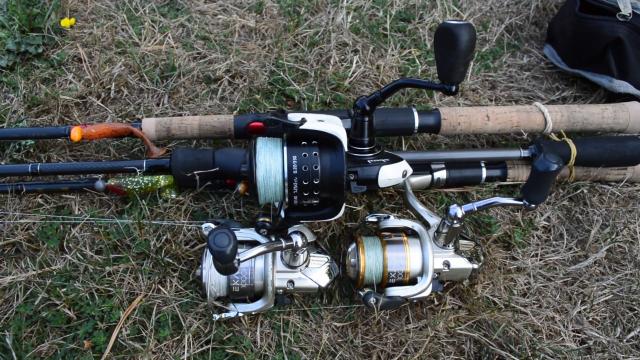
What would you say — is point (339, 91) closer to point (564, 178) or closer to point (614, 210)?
point (564, 178)

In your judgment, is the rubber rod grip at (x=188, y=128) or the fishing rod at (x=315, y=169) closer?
the fishing rod at (x=315, y=169)

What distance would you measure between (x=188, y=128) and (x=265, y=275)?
2.72 ft

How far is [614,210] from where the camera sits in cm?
278

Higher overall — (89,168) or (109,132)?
(109,132)

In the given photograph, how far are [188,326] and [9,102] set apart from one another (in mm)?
1620

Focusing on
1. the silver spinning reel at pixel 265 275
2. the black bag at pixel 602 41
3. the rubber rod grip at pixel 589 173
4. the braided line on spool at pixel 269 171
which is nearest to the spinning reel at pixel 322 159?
the braided line on spool at pixel 269 171

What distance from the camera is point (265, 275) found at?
2.31m

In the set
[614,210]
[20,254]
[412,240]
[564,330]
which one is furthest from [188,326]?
[614,210]

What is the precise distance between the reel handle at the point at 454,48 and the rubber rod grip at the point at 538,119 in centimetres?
60

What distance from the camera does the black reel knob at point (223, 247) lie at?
1890mm

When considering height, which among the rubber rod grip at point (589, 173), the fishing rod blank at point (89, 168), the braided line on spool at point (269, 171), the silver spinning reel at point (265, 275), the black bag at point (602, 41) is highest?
the black bag at point (602, 41)

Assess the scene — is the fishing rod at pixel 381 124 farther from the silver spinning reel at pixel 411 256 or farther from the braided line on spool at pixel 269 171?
the silver spinning reel at pixel 411 256

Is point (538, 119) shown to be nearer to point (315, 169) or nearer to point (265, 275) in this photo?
point (315, 169)

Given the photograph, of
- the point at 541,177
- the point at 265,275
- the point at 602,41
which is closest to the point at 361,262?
the point at 265,275
